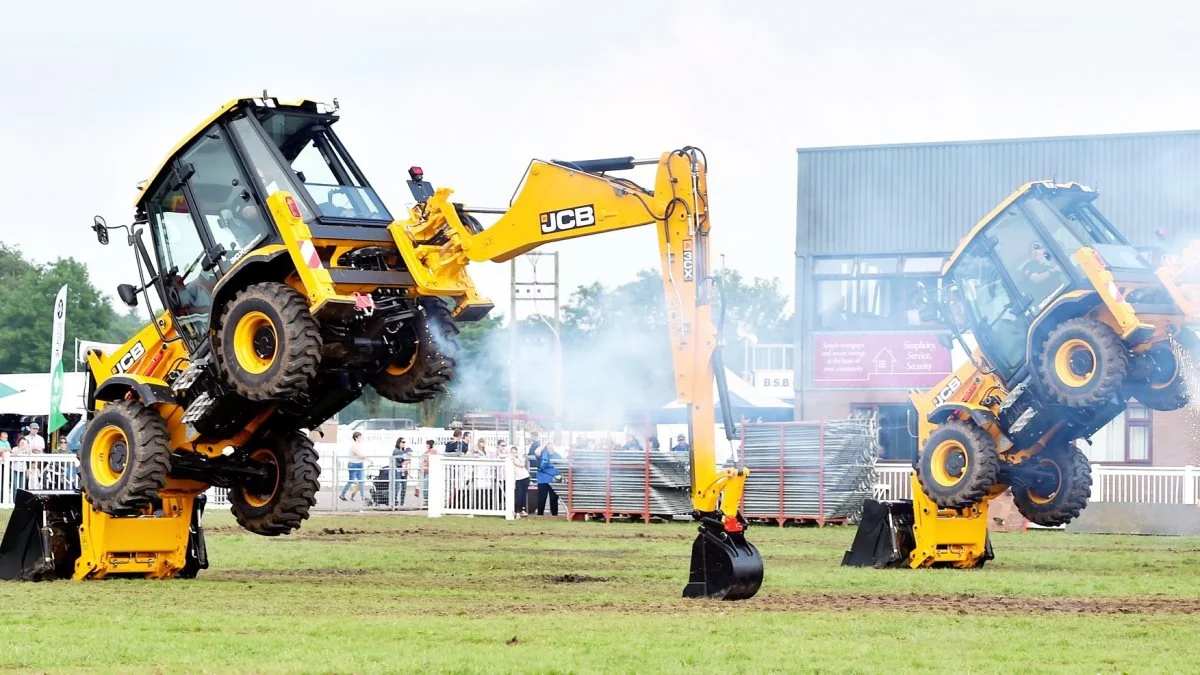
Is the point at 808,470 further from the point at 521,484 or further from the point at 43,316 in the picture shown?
the point at 43,316

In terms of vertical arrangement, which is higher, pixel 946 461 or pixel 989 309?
pixel 989 309

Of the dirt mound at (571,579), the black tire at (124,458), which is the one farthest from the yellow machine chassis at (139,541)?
the dirt mound at (571,579)

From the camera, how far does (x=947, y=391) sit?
23.1 m

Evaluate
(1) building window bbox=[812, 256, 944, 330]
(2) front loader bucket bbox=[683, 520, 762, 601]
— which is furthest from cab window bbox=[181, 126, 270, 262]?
(1) building window bbox=[812, 256, 944, 330]

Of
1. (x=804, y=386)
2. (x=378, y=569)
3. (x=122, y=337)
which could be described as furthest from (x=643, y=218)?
(x=122, y=337)

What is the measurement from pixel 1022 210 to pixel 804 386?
27.8 meters

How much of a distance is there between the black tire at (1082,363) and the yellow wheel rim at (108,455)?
11252 millimetres

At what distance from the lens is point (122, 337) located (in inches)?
4112

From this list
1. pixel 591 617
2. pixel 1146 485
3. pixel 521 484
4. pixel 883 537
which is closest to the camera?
pixel 591 617

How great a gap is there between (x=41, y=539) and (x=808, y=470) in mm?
19993

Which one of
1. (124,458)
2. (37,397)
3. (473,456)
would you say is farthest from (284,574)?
(37,397)

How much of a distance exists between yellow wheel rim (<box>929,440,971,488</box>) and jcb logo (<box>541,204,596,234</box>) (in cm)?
805

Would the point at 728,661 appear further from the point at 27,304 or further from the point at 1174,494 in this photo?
the point at 27,304

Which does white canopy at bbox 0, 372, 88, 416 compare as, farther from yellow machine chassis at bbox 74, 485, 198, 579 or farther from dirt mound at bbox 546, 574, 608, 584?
dirt mound at bbox 546, 574, 608, 584
